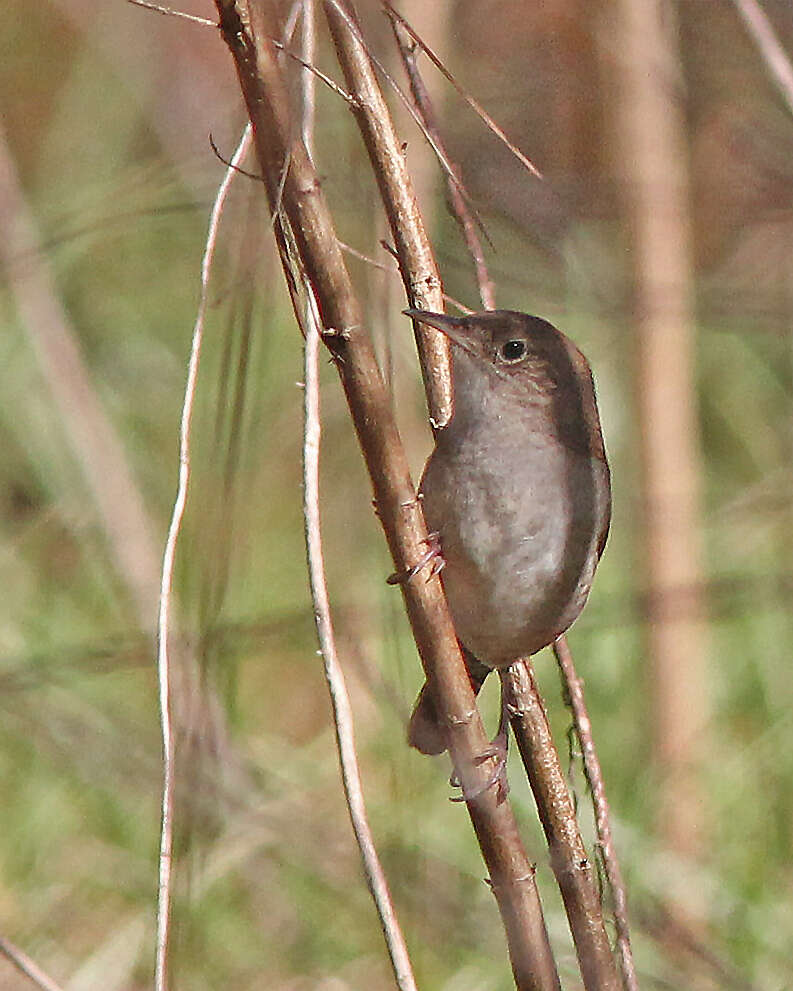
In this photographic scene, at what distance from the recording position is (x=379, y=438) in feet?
5.74

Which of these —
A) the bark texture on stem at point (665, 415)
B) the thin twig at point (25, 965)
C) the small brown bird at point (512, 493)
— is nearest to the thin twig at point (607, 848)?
the small brown bird at point (512, 493)

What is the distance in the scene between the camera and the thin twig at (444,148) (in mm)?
2225

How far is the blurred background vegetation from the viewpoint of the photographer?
3.87 m

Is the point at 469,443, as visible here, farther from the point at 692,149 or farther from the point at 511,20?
the point at 692,149

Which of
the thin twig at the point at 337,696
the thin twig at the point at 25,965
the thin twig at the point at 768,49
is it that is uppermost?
the thin twig at the point at 768,49

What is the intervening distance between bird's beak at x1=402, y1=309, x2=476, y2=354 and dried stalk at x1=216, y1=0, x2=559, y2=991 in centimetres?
51

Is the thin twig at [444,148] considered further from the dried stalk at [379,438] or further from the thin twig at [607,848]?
the thin twig at [607,848]

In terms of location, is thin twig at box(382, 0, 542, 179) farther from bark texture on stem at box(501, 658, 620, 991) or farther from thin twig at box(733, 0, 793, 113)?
bark texture on stem at box(501, 658, 620, 991)

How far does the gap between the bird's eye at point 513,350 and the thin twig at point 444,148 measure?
26 centimetres

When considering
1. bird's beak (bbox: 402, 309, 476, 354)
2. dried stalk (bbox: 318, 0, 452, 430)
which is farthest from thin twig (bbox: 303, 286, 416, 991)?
bird's beak (bbox: 402, 309, 476, 354)

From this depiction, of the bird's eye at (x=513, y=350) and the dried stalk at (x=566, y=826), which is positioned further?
the bird's eye at (x=513, y=350)

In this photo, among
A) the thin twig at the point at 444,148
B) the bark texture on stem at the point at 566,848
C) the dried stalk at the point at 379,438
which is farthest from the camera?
the thin twig at the point at 444,148

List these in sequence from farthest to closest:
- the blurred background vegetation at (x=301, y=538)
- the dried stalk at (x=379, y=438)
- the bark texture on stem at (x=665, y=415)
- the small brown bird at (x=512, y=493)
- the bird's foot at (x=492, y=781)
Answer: the bark texture on stem at (x=665, y=415)
the blurred background vegetation at (x=301, y=538)
the small brown bird at (x=512, y=493)
the bird's foot at (x=492, y=781)
the dried stalk at (x=379, y=438)

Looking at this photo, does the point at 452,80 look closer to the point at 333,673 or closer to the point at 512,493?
the point at 333,673
